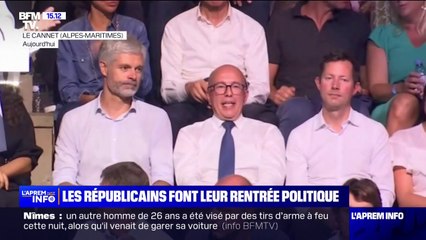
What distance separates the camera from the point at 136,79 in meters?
6.64

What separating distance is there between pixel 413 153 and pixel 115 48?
1.68 meters

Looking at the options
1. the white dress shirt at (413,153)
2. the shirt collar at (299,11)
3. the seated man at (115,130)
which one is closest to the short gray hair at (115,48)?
the seated man at (115,130)

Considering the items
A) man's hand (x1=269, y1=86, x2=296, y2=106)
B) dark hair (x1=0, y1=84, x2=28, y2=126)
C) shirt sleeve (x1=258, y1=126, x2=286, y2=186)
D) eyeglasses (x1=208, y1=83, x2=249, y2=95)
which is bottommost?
shirt sleeve (x1=258, y1=126, x2=286, y2=186)

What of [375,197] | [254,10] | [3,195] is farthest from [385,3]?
[3,195]

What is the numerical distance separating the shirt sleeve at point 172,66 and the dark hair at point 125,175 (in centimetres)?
50

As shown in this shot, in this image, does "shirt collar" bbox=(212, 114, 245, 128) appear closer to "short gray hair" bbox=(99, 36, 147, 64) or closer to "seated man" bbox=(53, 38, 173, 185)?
"seated man" bbox=(53, 38, 173, 185)

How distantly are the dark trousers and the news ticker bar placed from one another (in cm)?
42

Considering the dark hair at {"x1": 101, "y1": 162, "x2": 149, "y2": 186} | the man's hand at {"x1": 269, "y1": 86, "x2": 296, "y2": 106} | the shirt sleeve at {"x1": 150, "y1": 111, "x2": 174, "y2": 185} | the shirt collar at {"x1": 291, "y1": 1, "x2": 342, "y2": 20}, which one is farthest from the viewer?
the shirt collar at {"x1": 291, "y1": 1, "x2": 342, "y2": 20}

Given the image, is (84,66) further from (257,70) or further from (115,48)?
(257,70)

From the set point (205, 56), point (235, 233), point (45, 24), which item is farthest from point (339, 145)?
point (45, 24)

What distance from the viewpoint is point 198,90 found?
266 inches

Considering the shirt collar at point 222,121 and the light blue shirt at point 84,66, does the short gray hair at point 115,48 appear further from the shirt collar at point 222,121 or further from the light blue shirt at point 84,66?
the shirt collar at point 222,121

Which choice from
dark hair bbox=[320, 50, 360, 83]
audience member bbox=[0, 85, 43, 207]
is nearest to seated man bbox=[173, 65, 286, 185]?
dark hair bbox=[320, 50, 360, 83]

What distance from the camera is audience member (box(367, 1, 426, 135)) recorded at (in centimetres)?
680
